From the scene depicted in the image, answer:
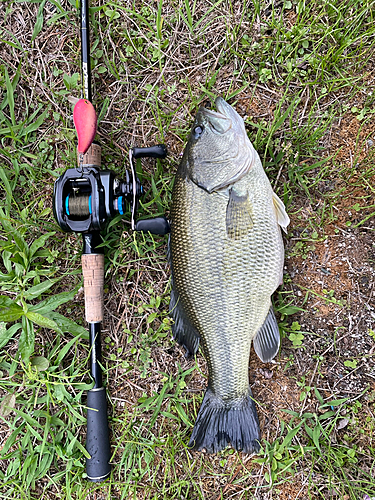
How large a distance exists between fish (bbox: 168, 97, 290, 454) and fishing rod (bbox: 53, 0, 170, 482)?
0.79 ft

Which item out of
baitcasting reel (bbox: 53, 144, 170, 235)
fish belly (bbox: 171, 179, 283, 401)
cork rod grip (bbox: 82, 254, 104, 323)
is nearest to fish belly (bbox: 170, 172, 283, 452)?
fish belly (bbox: 171, 179, 283, 401)

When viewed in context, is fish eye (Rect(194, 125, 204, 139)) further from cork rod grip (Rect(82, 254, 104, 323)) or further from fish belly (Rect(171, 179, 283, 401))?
cork rod grip (Rect(82, 254, 104, 323))

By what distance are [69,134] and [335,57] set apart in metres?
2.01

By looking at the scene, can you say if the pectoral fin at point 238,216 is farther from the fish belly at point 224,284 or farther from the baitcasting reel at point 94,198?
the baitcasting reel at point 94,198

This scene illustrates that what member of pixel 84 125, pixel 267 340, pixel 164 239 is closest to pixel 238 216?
pixel 164 239

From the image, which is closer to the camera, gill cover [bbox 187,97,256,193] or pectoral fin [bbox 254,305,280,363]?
gill cover [bbox 187,97,256,193]

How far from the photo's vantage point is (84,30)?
7.59 ft

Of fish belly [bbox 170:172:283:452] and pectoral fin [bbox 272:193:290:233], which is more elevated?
pectoral fin [bbox 272:193:290:233]

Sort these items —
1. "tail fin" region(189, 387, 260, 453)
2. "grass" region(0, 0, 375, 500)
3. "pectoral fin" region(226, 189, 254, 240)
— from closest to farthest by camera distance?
"pectoral fin" region(226, 189, 254, 240), "tail fin" region(189, 387, 260, 453), "grass" region(0, 0, 375, 500)

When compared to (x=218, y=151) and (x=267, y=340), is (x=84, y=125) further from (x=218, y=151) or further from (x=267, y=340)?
(x=267, y=340)

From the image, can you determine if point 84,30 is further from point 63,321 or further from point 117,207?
point 63,321

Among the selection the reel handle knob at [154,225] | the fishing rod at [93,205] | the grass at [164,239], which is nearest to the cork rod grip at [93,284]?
the fishing rod at [93,205]

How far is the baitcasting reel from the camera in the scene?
84.5 inches

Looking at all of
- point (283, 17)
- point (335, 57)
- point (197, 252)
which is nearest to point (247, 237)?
point (197, 252)
